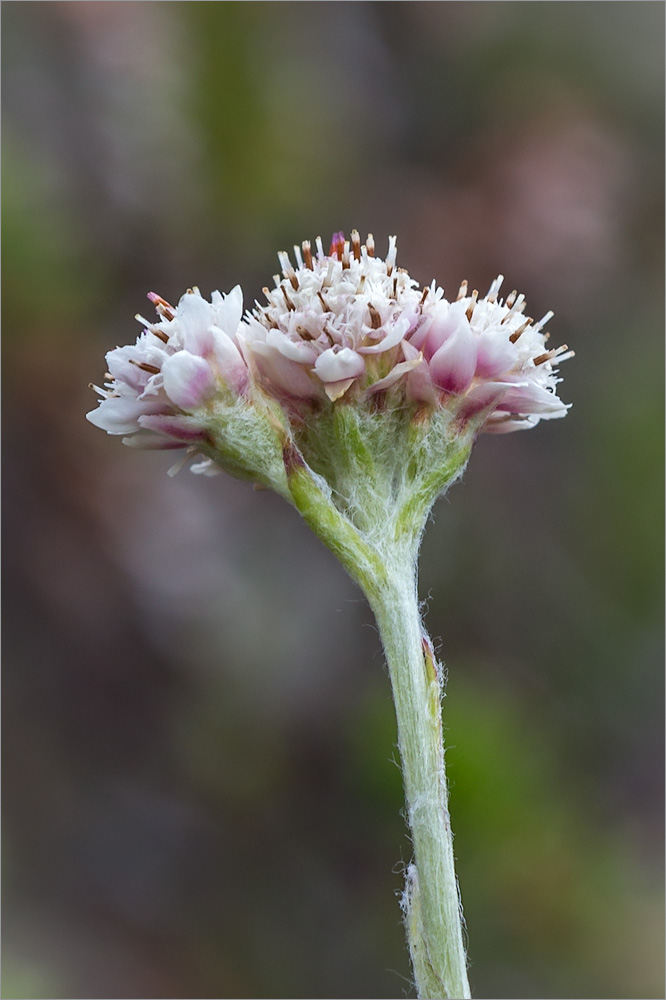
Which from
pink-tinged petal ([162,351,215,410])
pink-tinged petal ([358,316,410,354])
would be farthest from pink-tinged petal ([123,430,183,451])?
pink-tinged petal ([358,316,410,354])

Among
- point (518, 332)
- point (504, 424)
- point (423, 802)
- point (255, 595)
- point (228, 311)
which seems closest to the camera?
point (423, 802)

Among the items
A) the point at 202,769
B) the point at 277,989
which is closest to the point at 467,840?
the point at 277,989

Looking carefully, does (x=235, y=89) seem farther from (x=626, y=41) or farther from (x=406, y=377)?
(x=406, y=377)

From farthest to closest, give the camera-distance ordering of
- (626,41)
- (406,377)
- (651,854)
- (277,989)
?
(626,41) < (651,854) < (277,989) < (406,377)

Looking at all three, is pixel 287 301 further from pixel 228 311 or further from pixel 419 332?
pixel 419 332

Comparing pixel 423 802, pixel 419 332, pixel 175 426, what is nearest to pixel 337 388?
pixel 419 332

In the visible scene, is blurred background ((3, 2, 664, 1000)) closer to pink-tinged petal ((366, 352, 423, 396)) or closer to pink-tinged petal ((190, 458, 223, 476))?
pink-tinged petal ((190, 458, 223, 476))
